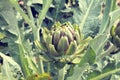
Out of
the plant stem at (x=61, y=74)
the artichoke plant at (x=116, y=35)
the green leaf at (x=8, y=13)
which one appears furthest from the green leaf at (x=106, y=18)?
the green leaf at (x=8, y=13)

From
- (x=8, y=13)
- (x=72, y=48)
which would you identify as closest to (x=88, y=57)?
(x=72, y=48)

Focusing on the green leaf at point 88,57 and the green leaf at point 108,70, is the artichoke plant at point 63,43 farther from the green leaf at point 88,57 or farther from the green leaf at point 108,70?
the green leaf at point 108,70

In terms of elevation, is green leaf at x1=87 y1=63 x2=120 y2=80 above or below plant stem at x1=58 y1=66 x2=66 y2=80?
below

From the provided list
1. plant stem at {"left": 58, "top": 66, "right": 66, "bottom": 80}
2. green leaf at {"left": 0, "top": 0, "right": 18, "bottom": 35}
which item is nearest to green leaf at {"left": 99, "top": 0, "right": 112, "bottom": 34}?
plant stem at {"left": 58, "top": 66, "right": 66, "bottom": 80}

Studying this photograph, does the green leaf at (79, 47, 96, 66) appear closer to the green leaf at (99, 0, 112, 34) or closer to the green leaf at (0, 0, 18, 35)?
the green leaf at (99, 0, 112, 34)

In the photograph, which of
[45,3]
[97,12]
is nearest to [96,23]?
[97,12]

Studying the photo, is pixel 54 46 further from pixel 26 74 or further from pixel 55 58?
pixel 26 74

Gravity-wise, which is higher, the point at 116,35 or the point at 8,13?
the point at 8,13

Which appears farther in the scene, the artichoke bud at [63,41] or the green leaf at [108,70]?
the green leaf at [108,70]

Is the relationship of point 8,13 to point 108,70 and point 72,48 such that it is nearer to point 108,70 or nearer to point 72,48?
point 72,48
